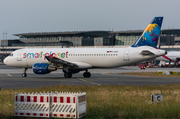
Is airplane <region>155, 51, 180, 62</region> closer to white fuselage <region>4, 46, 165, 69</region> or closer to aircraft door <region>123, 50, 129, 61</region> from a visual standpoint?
white fuselage <region>4, 46, 165, 69</region>

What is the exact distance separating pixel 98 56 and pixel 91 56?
1.07 meters

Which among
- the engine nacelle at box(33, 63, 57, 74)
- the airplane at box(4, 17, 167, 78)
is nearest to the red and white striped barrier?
the airplane at box(4, 17, 167, 78)

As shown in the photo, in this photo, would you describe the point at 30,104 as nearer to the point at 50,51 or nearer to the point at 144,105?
the point at 144,105

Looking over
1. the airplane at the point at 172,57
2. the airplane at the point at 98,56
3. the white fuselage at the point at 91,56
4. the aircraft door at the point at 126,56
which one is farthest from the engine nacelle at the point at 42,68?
the airplane at the point at 172,57

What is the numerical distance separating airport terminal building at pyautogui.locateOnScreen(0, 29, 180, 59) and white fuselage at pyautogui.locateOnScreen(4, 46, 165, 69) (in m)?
105

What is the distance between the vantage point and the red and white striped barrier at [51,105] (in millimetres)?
11062

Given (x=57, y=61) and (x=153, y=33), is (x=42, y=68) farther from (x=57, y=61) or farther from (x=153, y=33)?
(x=153, y=33)

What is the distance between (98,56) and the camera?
38.9 m

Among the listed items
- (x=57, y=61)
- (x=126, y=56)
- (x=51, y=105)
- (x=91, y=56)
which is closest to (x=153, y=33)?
(x=126, y=56)

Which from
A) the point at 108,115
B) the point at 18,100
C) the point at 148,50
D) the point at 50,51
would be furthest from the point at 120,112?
the point at 50,51

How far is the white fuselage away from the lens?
37719 millimetres

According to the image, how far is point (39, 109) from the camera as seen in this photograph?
37.7ft

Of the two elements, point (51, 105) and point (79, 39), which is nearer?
point (51, 105)

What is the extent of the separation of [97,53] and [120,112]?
89.9 ft
